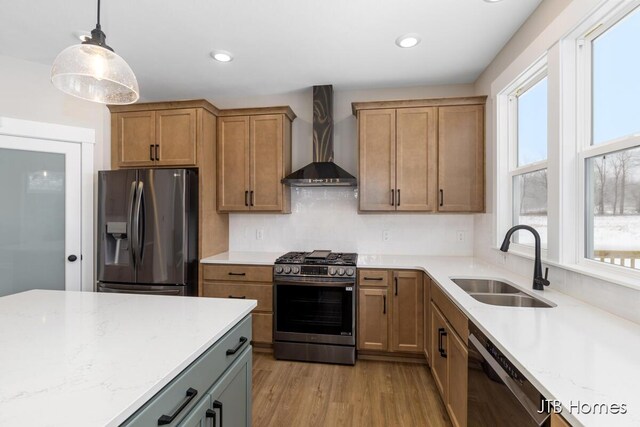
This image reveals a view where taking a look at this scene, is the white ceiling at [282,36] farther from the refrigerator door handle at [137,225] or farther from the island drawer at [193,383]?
the island drawer at [193,383]

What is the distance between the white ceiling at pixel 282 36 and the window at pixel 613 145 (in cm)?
67

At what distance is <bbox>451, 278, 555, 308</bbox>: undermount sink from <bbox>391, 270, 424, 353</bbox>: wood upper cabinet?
0.52 meters

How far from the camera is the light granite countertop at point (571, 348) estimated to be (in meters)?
0.80

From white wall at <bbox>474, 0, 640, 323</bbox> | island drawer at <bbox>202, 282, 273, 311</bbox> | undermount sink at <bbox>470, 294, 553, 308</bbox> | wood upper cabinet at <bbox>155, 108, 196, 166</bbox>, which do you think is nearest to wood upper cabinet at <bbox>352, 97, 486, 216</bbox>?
white wall at <bbox>474, 0, 640, 323</bbox>

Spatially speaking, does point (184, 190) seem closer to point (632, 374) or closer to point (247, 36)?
point (247, 36)

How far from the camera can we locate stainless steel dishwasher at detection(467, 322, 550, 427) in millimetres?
968

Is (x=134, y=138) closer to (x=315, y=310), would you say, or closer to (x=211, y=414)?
(x=315, y=310)

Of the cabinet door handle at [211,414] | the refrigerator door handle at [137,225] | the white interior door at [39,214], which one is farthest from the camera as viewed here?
the refrigerator door handle at [137,225]

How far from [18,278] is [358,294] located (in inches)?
123

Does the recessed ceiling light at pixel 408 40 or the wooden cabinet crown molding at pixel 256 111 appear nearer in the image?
the recessed ceiling light at pixel 408 40

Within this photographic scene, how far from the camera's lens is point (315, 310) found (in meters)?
2.83

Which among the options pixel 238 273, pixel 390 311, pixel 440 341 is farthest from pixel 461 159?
pixel 238 273

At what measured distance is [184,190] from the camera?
112 inches

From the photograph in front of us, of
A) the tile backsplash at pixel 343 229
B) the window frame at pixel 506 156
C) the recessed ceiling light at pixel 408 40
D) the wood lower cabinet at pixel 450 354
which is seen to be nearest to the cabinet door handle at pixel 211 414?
the wood lower cabinet at pixel 450 354
